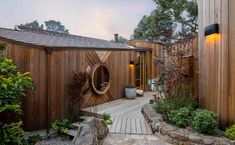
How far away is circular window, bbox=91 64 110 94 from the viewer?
7989mm

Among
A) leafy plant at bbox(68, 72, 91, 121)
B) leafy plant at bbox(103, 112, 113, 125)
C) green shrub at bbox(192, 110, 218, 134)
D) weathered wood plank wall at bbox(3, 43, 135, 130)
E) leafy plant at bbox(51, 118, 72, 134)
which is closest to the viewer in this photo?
green shrub at bbox(192, 110, 218, 134)

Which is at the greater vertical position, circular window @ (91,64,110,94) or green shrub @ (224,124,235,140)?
circular window @ (91,64,110,94)

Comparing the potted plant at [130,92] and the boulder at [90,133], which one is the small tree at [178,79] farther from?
the potted plant at [130,92]

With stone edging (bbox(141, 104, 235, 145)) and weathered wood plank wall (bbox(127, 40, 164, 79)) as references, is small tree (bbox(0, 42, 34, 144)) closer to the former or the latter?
stone edging (bbox(141, 104, 235, 145))

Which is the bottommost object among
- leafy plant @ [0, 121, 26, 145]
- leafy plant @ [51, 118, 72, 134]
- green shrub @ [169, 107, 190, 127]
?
leafy plant @ [51, 118, 72, 134]

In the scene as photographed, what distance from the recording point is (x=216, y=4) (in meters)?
4.63

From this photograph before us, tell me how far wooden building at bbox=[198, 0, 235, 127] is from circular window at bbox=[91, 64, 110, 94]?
425 centimetres

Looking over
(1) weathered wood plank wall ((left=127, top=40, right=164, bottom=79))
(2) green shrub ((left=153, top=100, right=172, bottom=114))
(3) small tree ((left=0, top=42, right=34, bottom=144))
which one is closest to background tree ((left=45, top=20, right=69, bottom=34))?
(1) weathered wood plank wall ((left=127, top=40, right=164, bottom=79))

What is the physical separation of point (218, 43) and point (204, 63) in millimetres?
929

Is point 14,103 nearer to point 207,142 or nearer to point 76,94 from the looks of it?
point 76,94

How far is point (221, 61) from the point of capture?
450cm

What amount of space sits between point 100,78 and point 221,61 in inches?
200

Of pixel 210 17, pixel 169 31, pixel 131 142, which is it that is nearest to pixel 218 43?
pixel 210 17

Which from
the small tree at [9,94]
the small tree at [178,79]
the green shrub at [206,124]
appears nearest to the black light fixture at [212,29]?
the small tree at [178,79]
